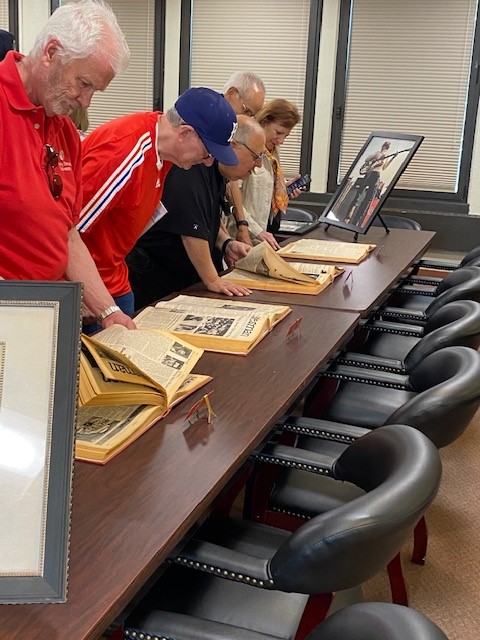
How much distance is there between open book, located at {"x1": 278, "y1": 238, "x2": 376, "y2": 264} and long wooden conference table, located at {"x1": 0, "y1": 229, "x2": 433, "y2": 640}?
4.29 ft

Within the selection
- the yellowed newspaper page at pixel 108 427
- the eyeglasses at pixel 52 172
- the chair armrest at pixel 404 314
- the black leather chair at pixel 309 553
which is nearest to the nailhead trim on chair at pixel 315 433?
the black leather chair at pixel 309 553

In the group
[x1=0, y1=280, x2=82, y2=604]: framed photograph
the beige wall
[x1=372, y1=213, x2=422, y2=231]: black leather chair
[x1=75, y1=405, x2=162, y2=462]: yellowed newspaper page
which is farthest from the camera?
the beige wall

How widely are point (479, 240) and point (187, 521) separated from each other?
5.34 metres

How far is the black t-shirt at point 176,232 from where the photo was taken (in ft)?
9.36

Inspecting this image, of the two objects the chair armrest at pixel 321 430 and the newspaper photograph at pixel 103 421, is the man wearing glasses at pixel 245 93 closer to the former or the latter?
the chair armrest at pixel 321 430

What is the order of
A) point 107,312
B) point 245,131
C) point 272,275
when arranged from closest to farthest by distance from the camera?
point 107,312
point 245,131
point 272,275

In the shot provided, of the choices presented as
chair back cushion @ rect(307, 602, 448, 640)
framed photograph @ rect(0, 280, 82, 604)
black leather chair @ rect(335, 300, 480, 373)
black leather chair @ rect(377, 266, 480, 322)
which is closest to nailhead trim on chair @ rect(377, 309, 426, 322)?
black leather chair @ rect(377, 266, 480, 322)

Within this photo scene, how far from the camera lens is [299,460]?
5.94ft

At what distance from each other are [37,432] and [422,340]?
6.23ft

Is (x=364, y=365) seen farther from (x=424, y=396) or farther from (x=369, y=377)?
(x=424, y=396)

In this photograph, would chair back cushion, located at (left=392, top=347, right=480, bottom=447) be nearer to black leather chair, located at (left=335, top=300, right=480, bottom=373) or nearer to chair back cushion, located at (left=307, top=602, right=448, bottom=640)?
black leather chair, located at (left=335, top=300, right=480, bottom=373)

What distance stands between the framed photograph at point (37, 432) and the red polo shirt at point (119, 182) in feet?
4.59

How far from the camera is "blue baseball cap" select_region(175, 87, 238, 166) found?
232 cm

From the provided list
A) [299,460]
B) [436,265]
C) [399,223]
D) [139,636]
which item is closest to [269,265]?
[299,460]
